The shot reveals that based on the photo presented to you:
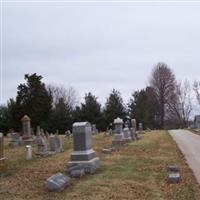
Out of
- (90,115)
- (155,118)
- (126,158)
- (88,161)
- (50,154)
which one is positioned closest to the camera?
(88,161)

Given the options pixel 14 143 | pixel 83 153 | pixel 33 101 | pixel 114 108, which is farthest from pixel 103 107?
pixel 83 153

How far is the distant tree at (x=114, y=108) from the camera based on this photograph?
72.2 m

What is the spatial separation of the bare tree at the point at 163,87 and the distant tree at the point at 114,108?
11741 millimetres

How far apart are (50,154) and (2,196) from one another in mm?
12334

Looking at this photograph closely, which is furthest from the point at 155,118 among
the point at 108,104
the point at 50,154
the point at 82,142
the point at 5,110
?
the point at 82,142

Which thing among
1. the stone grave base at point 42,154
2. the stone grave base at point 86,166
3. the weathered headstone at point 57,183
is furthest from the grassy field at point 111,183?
the stone grave base at point 42,154

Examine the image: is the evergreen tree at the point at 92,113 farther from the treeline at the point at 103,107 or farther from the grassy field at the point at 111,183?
the grassy field at the point at 111,183

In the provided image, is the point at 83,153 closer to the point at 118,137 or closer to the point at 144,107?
the point at 118,137

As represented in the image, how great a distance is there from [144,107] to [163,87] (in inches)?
311

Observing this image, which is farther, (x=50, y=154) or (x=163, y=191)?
(x=50, y=154)

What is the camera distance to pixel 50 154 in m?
24.3

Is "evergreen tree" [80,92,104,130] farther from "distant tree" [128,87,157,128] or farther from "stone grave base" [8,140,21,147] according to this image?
"stone grave base" [8,140,21,147]

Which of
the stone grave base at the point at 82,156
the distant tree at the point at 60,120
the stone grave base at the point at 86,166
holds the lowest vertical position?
the stone grave base at the point at 86,166

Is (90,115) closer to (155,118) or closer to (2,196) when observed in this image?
(155,118)
